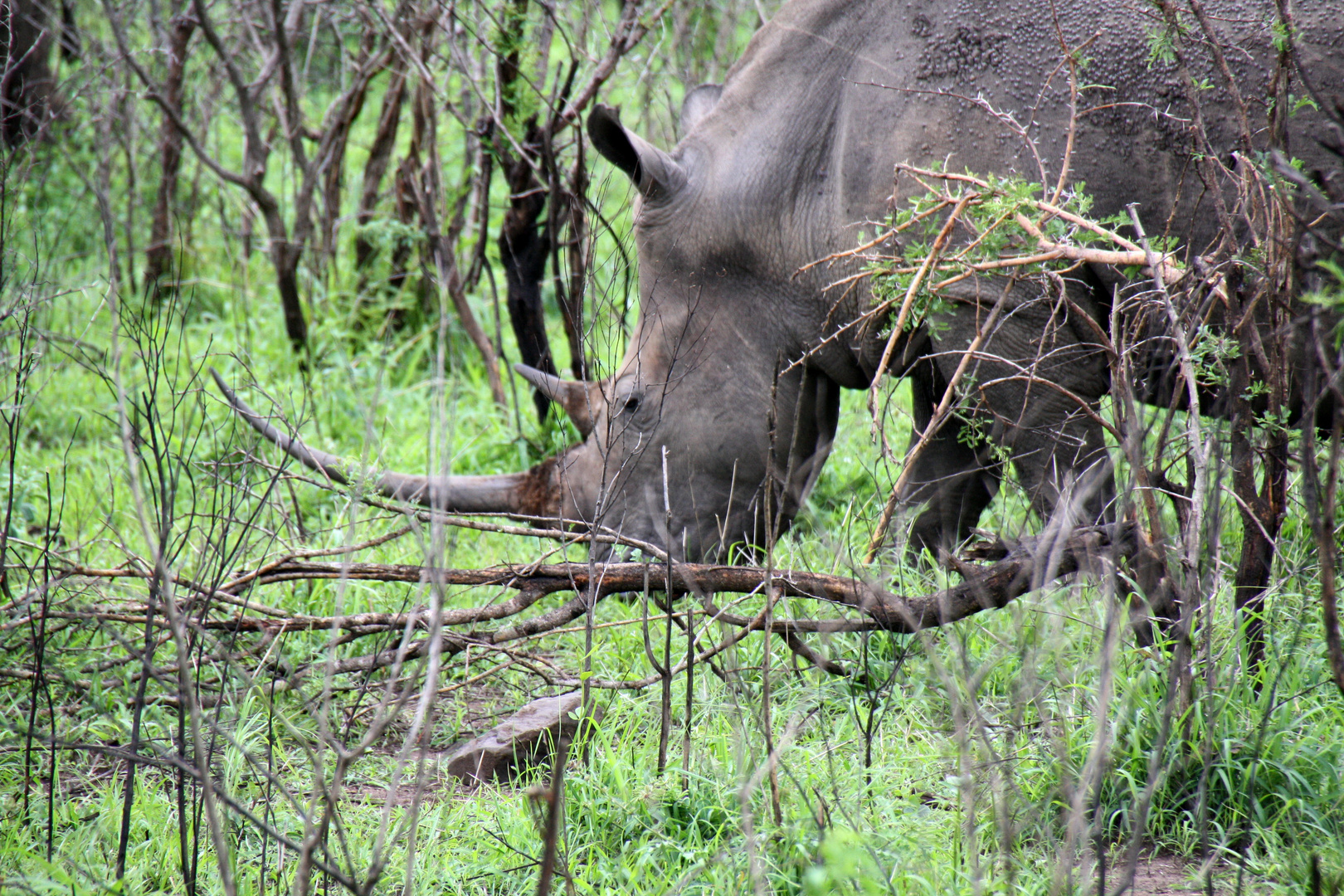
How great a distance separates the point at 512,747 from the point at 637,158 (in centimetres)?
180

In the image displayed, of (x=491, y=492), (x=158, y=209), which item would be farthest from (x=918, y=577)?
(x=158, y=209)

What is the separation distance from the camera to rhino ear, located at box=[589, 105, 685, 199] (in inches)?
138

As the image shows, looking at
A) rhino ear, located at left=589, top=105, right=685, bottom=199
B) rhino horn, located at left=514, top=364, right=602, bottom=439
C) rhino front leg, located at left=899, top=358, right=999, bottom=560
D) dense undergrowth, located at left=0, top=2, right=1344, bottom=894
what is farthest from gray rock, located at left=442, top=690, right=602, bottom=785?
rhino ear, located at left=589, top=105, right=685, bottom=199

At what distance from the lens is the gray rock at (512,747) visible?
2.90 metres

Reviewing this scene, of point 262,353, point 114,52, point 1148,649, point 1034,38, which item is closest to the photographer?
point 1148,649

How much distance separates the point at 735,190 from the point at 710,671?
148 centimetres

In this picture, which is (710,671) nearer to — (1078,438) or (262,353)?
(1078,438)

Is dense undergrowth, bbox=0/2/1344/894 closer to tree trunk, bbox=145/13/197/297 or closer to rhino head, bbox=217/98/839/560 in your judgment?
rhino head, bbox=217/98/839/560

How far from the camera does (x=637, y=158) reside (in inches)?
140

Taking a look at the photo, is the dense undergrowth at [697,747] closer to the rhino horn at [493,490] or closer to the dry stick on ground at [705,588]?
the dry stick on ground at [705,588]

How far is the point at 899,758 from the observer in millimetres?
2799

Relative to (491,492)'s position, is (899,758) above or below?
below

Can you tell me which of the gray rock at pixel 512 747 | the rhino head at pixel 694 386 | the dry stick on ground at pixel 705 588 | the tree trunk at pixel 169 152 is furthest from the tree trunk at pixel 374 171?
the gray rock at pixel 512 747

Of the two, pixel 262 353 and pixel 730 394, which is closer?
pixel 730 394
